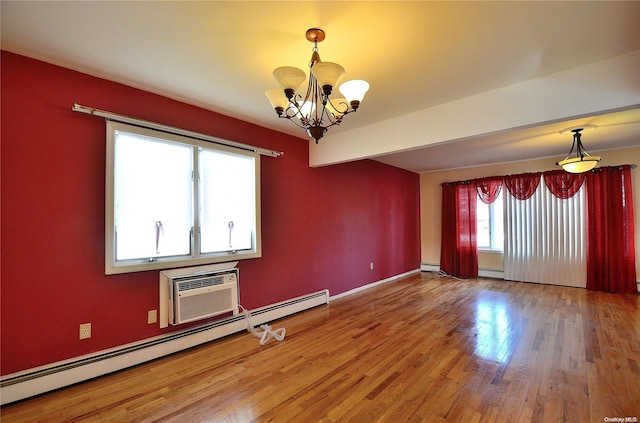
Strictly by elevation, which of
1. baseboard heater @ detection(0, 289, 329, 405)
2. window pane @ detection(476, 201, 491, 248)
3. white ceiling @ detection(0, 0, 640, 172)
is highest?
white ceiling @ detection(0, 0, 640, 172)

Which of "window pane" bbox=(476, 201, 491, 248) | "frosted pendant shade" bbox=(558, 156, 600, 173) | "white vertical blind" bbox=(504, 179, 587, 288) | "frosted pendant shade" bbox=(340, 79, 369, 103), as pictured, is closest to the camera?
"frosted pendant shade" bbox=(340, 79, 369, 103)

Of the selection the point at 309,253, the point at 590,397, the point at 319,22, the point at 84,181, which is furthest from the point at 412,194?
the point at 84,181

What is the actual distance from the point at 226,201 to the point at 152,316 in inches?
53.8

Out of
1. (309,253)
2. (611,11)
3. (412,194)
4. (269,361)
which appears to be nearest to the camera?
(611,11)

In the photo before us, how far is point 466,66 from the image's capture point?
7.52 feet

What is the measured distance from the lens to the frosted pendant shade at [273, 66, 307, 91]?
5.57 feet

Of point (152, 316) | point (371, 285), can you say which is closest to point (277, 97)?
point (152, 316)

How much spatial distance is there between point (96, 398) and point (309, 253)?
8.91ft

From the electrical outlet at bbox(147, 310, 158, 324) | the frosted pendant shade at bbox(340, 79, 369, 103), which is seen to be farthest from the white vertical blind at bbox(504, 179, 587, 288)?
Result: the electrical outlet at bbox(147, 310, 158, 324)

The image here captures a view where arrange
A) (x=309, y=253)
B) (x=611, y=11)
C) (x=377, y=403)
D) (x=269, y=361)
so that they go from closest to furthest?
(x=611, y=11) → (x=377, y=403) → (x=269, y=361) → (x=309, y=253)

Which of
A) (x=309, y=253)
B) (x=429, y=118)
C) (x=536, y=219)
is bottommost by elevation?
(x=309, y=253)

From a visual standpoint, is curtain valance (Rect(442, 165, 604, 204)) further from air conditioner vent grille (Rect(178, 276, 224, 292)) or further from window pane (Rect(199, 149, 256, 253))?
air conditioner vent grille (Rect(178, 276, 224, 292))

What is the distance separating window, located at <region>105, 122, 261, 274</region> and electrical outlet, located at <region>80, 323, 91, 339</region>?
17.9 inches

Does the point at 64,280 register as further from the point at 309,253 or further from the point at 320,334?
the point at 309,253
